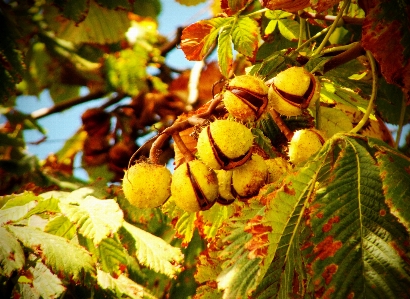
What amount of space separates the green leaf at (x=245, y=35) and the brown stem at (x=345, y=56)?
0.89 ft

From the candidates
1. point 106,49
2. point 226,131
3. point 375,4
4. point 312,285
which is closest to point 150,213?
point 226,131

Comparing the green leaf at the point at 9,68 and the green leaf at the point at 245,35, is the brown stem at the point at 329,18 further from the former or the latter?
the green leaf at the point at 9,68

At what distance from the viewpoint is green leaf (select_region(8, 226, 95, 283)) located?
4.91 ft

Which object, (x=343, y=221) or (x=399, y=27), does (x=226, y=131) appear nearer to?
(x=343, y=221)

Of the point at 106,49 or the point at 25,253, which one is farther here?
the point at 106,49

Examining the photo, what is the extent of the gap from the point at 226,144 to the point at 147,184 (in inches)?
11.1

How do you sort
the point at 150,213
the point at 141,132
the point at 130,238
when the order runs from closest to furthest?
the point at 130,238 < the point at 150,213 < the point at 141,132

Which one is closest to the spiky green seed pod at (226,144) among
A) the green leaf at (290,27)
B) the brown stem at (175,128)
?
the brown stem at (175,128)

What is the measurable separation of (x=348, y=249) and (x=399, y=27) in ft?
2.17

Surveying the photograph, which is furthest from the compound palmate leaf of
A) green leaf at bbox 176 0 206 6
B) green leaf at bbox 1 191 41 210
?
green leaf at bbox 176 0 206 6

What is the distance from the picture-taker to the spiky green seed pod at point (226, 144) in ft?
4.99

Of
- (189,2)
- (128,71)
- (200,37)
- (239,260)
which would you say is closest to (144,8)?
(128,71)

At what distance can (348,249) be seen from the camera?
1.22 metres

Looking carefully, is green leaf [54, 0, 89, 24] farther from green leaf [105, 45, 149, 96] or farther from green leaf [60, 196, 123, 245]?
green leaf [60, 196, 123, 245]
